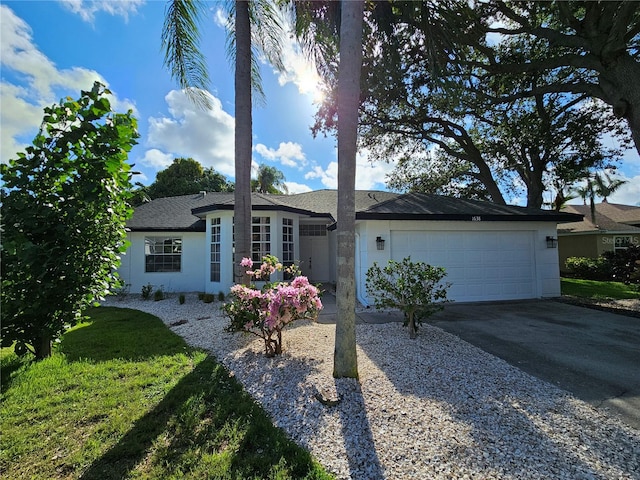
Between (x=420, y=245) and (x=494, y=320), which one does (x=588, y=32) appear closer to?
(x=420, y=245)

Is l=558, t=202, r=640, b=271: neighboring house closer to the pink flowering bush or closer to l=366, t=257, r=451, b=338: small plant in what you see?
l=366, t=257, r=451, b=338: small plant

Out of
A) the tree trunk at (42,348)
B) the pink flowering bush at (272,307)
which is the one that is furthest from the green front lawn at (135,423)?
the pink flowering bush at (272,307)

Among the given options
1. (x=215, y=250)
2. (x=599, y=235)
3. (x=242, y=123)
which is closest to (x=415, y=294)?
(x=242, y=123)

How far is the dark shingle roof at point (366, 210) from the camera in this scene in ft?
30.0

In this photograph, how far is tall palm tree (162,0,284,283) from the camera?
21.5ft

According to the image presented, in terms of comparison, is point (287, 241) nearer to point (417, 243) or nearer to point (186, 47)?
point (417, 243)

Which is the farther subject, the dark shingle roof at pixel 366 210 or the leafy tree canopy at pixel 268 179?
the leafy tree canopy at pixel 268 179

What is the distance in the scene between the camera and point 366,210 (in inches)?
347

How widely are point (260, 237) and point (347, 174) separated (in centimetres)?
750

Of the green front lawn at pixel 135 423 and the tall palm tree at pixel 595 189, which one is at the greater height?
the tall palm tree at pixel 595 189

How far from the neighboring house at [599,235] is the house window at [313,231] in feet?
50.2

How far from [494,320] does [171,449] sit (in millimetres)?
7055

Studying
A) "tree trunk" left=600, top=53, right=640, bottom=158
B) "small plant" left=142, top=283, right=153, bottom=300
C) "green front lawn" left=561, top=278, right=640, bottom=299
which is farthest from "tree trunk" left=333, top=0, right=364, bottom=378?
"green front lawn" left=561, top=278, right=640, bottom=299

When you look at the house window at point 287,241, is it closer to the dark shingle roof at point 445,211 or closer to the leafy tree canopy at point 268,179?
the dark shingle roof at point 445,211
